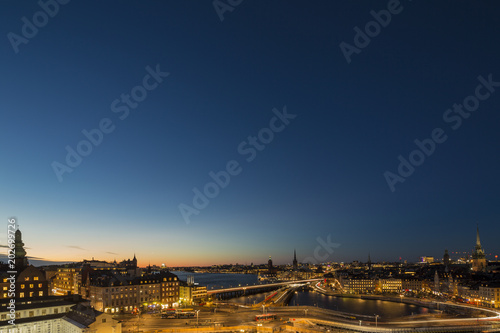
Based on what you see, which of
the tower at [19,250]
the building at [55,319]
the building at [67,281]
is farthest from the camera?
the building at [67,281]

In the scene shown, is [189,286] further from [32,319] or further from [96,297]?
[32,319]

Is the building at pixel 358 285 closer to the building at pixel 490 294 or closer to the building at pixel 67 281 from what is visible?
the building at pixel 490 294

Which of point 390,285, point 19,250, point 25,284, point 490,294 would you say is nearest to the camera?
point 25,284

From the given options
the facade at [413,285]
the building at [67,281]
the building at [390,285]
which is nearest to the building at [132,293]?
the building at [67,281]

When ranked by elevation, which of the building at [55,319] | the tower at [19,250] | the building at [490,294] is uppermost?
the tower at [19,250]

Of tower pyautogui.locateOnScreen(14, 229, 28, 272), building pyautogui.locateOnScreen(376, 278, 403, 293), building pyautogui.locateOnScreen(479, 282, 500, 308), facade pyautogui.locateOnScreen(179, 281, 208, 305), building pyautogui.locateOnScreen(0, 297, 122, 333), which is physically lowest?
building pyautogui.locateOnScreen(376, 278, 403, 293)

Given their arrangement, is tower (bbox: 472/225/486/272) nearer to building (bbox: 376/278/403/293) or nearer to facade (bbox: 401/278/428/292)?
facade (bbox: 401/278/428/292)

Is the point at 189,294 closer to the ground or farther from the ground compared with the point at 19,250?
closer to the ground

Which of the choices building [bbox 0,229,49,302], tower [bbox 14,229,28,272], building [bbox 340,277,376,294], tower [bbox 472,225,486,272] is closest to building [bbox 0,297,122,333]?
building [bbox 0,229,49,302]

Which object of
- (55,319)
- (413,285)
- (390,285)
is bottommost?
(390,285)

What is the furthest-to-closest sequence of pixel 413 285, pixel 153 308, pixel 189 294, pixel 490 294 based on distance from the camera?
pixel 413 285, pixel 490 294, pixel 189 294, pixel 153 308

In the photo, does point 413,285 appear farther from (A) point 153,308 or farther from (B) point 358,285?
(A) point 153,308

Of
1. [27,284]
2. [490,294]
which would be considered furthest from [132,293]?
[490,294]
